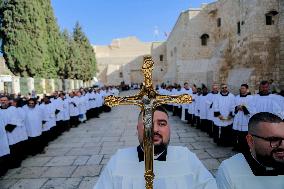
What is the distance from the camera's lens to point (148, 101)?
196 cm

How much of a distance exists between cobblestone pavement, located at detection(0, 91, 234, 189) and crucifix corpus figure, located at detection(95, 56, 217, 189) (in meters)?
3.59

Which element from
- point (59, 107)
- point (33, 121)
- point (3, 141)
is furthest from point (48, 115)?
point (3, 141)

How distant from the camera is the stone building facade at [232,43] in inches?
685

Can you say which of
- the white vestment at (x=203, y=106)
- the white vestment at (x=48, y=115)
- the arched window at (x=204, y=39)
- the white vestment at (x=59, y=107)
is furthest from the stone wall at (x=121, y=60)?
the white vestment at (x=48, y=115)

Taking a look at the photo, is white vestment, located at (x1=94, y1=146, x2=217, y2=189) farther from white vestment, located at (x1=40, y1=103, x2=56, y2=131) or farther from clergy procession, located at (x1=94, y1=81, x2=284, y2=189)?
white vestment, located at (x1=40, y1=103, x2=56, y2=131)

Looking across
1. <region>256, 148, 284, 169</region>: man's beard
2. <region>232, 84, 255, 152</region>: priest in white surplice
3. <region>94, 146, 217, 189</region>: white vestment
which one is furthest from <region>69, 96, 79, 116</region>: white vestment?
<region>256, 148, 284, 169</region>: man's beard

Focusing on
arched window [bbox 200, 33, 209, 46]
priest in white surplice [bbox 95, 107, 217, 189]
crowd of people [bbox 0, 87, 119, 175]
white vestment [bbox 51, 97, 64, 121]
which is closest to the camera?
priest in white surplice [bbox 95, 107, 217, 189]

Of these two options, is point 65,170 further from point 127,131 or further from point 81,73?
point 81,73

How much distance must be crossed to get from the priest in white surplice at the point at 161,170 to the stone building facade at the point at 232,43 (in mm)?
15677

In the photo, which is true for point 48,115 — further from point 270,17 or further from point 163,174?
point 270,17

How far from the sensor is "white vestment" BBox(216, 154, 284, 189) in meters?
2.29

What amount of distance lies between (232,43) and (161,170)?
22.5 m

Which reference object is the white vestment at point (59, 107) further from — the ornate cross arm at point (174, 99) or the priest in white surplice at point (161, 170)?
the ornate cross arm at point (174, 99)

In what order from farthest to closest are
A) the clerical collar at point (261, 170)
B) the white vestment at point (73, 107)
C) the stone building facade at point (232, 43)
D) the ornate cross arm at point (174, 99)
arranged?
the stone building facade at point (232, 43), the white vestment at point (73, 107), the clerical collar at point (261, 170), the ornate cross arm at point (174, 99)
